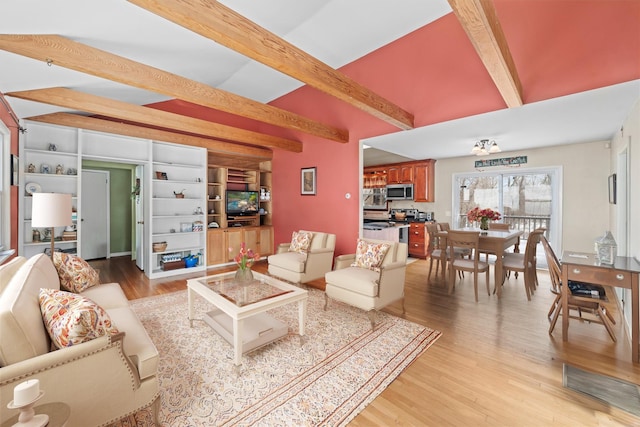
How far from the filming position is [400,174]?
280 inches

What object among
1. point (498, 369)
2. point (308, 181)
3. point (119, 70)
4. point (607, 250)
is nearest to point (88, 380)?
point (119, 70)

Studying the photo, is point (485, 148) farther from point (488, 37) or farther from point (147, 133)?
point (147, 133)

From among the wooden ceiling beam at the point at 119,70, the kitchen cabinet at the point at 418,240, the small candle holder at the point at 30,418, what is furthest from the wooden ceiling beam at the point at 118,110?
the kitchen cabinet at the point at 418,240

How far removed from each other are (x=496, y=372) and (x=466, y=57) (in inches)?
137

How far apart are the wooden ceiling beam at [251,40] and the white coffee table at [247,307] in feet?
6.65

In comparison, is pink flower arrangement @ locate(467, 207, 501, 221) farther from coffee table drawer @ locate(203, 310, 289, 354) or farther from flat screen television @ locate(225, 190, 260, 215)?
flat screen television @ locate(225, 190, 260, 215)

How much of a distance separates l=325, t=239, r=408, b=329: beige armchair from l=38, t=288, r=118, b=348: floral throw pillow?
86.1 inches

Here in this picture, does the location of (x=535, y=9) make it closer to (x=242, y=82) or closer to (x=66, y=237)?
(x=242, y=82)

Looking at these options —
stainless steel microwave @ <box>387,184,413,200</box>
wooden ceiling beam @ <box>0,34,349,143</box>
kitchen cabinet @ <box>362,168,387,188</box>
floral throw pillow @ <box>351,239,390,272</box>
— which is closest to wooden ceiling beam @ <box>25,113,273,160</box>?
wooden ceiling beam @ <box>0,34,349,143</box>

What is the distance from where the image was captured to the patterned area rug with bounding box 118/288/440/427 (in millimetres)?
1744

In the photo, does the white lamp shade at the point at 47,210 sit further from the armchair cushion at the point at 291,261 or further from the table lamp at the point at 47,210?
the armchair cushion at the point at 291,261

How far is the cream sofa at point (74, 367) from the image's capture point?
4.07 ft

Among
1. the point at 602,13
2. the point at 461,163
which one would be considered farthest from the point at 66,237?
the point at 461,163

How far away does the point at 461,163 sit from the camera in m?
6.32
